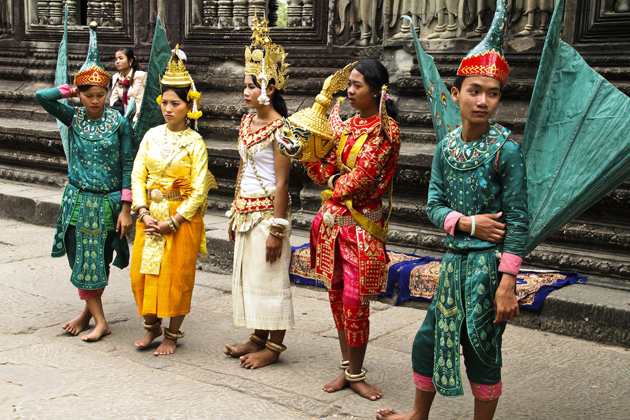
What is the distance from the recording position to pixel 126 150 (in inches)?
163

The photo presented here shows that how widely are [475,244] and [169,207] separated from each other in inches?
74.3

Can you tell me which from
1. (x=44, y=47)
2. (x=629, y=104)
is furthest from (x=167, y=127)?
(x=44, y=47)

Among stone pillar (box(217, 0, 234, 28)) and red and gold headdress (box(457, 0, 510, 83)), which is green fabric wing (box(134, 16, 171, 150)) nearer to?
red and gold headdress (box(457, 0, 510, 83))

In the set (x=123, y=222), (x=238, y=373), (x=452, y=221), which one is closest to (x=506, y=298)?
(x=452, y=221)

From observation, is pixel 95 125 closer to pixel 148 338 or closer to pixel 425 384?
pixel 148 338

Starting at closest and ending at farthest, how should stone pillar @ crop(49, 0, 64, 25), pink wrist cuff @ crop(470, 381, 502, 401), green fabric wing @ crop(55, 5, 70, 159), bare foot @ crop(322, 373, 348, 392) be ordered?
1. pink wrist cuff @ crop(470, 381, 502, 401)
2. bare foot @ crop(322, 373, 348, 392)
3. green fabric wing @ crop(55, 5, 70, 159)
4. stone pillar @ crop(49, 0, 64, 25)

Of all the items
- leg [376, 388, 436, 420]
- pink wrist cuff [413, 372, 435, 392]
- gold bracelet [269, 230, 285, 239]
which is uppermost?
gold bracelet [269, 230, 285, 239]

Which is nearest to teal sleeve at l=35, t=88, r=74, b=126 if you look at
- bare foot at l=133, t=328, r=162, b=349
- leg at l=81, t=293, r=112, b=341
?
leg at l=81, t=293, r=112, b=341

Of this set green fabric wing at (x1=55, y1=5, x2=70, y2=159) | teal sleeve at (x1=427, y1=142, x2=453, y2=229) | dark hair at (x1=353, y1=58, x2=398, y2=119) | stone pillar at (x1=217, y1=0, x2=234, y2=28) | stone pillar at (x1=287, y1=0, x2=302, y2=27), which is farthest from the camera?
stone pillar at (x1=217, y1=0, x2=234, y2=28)

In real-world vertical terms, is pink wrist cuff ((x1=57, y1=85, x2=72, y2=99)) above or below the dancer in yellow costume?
above

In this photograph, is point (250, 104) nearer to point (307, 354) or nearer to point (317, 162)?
point (317, 162)

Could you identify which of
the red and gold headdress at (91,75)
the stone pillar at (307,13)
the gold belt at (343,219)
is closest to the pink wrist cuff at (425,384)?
the gold belt at (343,219)

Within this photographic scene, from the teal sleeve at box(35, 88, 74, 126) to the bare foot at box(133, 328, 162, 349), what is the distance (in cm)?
137

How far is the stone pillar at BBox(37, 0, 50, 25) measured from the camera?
934 cm
